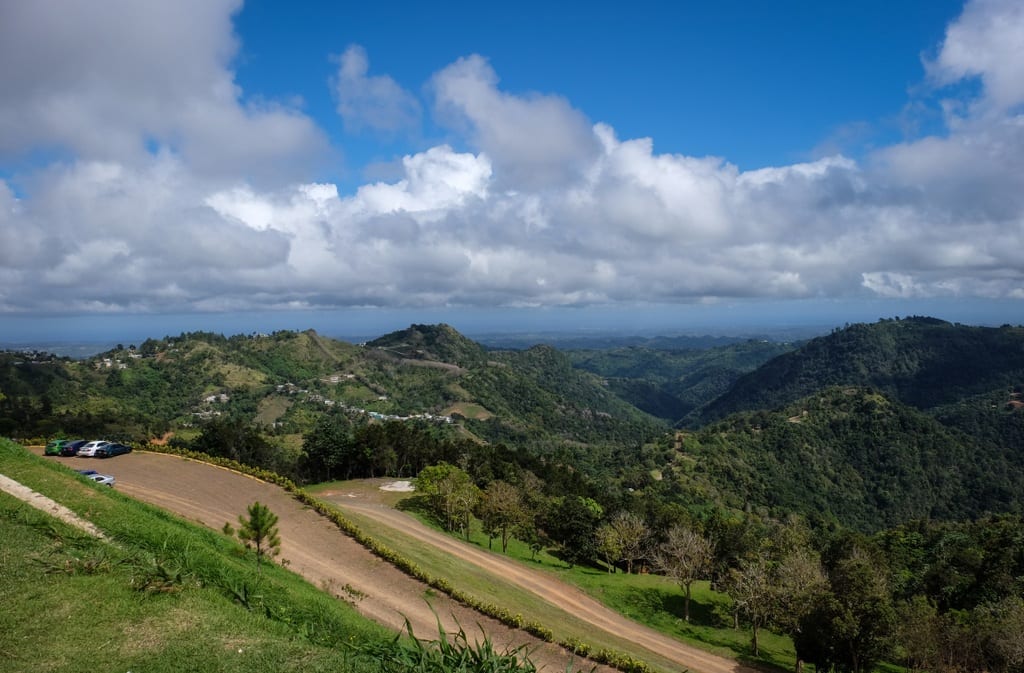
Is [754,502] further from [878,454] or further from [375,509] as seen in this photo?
[375,509]

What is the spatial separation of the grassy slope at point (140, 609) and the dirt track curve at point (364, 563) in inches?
187

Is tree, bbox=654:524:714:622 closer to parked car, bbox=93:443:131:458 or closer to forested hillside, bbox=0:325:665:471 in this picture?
parked car, bbox=93:443:131:458

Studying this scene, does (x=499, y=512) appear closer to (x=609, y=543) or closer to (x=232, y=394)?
(x=609, y=543)

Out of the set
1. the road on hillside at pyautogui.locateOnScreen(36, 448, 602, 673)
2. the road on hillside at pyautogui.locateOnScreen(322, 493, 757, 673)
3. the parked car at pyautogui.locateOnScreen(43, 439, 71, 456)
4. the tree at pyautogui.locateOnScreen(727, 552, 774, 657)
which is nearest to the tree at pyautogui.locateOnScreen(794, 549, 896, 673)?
the road on hillside at pyautogui.locateOnScreen(322, 493, 757, 673)

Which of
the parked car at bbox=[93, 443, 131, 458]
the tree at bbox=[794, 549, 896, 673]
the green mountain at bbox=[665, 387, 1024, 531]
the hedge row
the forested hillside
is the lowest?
the green mountain at bbox=[665, 387, 1024, 531]

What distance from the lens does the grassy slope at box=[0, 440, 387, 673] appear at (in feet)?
28.0

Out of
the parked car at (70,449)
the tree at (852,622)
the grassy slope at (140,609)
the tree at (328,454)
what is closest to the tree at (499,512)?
the tree at (852,622)

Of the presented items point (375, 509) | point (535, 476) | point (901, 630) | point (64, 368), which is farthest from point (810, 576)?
point (64, 368)

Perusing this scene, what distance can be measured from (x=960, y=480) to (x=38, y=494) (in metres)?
176

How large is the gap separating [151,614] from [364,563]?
1430cm

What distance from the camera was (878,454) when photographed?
14100 centimetres

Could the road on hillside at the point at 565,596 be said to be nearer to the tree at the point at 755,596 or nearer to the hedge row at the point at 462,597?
the tree at the point at 755,596

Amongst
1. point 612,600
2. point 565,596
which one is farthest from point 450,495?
point 612,600

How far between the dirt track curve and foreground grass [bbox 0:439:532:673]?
15.1 feet
